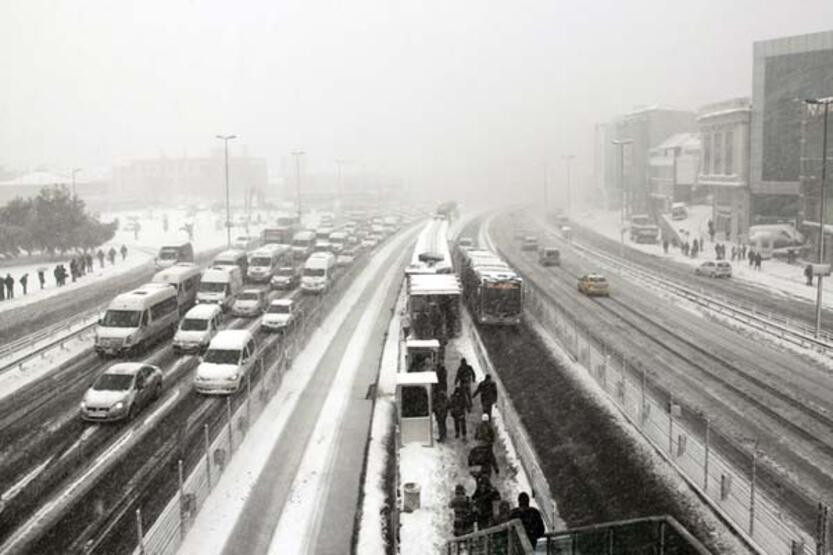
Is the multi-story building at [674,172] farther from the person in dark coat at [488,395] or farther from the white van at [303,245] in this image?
the person in dark coat at [488,395]

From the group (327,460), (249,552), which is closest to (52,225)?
(327,460)

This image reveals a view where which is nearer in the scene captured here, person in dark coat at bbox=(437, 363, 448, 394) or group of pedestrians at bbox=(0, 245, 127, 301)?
person in dark coat at bbox=(437, 363, 448, 394)

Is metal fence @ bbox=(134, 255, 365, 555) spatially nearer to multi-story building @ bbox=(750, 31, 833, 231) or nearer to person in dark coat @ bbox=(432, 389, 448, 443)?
person in dark coat @ bbox=(432, 389, 448, 443)

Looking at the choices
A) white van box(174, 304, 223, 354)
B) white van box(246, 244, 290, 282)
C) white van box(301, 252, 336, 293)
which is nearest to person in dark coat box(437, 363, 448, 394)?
white van box(174, 304, 223, 354)

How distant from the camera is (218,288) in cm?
4306

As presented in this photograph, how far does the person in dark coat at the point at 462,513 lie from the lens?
16.1 metres

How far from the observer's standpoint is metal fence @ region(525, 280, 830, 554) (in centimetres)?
1552

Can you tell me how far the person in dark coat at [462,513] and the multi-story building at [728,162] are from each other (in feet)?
231

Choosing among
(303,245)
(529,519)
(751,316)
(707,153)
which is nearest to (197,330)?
(529,519)

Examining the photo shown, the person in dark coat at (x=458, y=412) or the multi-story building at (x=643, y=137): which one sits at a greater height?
the multi-story building at (x=643, y=137)

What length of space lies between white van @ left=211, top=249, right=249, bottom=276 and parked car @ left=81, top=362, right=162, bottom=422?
27.0m

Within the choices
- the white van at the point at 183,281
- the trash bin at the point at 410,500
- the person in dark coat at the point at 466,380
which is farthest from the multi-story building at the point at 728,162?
the trash bin at the point at 410,500

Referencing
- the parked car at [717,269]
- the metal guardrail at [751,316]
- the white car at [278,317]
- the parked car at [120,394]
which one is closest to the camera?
the parked car at [120,394]

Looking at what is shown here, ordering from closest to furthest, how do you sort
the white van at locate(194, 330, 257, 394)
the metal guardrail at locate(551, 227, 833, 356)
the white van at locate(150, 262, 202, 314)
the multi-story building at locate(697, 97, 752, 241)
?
the white van at locate(194, 330, 257, 394), the metal guardrail at locate(551, 227, 833, 356), the white van at locate(150, 262, 202, 314), the multi-story building at locate(697, 97, 752, 241)
